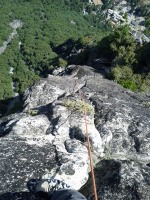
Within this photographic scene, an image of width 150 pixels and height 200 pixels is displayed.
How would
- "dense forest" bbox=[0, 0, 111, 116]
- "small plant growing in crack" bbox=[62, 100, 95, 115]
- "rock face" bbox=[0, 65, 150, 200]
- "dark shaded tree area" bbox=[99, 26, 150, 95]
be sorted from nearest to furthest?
"rock face" bbox=[0, 65, 150, 200] < "small plant growing in crack" bbox=[62, 100, 95, 115] < "dark shaded tree area" bbox=[99, 26, 150, 95] < "dense forest" bbox=[0, 0, 111, 116]

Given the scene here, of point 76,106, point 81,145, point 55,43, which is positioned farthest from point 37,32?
point 81,145

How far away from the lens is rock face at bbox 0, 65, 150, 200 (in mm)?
5637

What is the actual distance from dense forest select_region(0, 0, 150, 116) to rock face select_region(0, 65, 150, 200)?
6.54 meters

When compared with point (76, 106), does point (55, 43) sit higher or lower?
lower

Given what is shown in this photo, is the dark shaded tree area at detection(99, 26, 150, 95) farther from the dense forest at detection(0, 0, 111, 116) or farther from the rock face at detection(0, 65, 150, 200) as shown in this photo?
the dense forest at detection(0, 0, 111, 116)

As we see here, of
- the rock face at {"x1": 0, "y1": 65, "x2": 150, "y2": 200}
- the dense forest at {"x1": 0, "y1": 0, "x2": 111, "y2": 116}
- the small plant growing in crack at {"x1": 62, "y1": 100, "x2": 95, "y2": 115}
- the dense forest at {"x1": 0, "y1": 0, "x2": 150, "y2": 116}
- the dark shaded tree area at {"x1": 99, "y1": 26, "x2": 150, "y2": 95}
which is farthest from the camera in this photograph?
the dense forest at {"x1": 0, "y1": 0, "x2": 111, "y2": 116}

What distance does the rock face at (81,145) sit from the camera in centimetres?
564

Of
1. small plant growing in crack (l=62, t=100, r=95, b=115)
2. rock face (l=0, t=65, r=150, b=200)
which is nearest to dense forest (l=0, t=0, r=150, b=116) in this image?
rock face (l=0, t=65, r=150, b=200)

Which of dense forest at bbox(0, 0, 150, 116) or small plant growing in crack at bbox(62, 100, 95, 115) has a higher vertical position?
small plant growing in crack at bbox(62, 100, 95, 115)

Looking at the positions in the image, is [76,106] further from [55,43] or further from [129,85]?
[55,43]

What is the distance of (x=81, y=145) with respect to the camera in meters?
7.09

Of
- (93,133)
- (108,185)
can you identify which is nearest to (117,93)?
(93,133)

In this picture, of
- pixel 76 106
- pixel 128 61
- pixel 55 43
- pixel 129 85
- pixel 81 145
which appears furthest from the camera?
pixel 55 43

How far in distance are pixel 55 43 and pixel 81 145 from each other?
102 m
